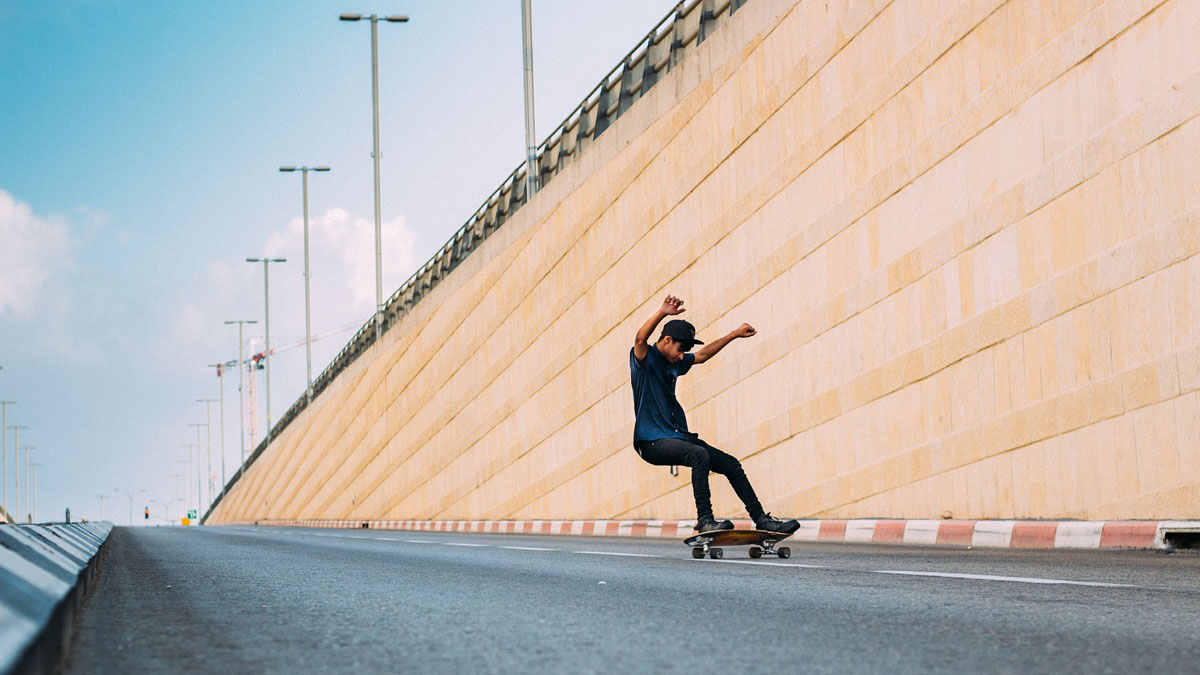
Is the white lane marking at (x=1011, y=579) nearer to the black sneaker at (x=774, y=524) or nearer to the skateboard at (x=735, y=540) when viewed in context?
the black sneaker at (x=774, y=524)

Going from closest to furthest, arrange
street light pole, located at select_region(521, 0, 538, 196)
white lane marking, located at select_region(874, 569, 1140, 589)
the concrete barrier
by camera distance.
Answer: the concrete barrier → white lane marking, located at select_region(874, 569, 1140, 589) → street light pole, located at select_region(521, 0, 538, 196)

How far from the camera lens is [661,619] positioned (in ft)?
18.9

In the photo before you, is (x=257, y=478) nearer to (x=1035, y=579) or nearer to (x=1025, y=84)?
(x=1025, y=84)

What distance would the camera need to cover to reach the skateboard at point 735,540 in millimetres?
10477

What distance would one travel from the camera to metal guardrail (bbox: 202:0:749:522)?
23797 mm

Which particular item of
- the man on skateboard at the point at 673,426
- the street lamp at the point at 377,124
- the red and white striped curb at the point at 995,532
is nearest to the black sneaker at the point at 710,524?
the man on skateboard at the point at 673,426

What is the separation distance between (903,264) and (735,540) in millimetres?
6982

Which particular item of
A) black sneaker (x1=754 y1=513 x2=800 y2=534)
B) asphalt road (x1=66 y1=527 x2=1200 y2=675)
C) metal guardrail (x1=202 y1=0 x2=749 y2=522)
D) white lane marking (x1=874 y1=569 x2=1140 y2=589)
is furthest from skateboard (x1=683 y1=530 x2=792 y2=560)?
metal guardrail (x1=202 y1=0 x2=749 y2=522)

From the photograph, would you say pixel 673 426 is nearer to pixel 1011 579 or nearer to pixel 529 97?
pixel 1011 579

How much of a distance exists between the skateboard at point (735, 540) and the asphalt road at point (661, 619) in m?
0.56

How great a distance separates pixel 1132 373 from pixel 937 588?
628 centimetres

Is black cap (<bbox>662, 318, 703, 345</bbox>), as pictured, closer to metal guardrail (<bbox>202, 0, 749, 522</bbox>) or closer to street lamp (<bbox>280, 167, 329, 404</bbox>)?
metal guardrail (<bbox>202, 0, 749, 522</bbox>)

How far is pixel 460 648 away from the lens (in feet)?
16.0

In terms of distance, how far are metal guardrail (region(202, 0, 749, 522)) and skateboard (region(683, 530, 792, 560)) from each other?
13018 millimetres
